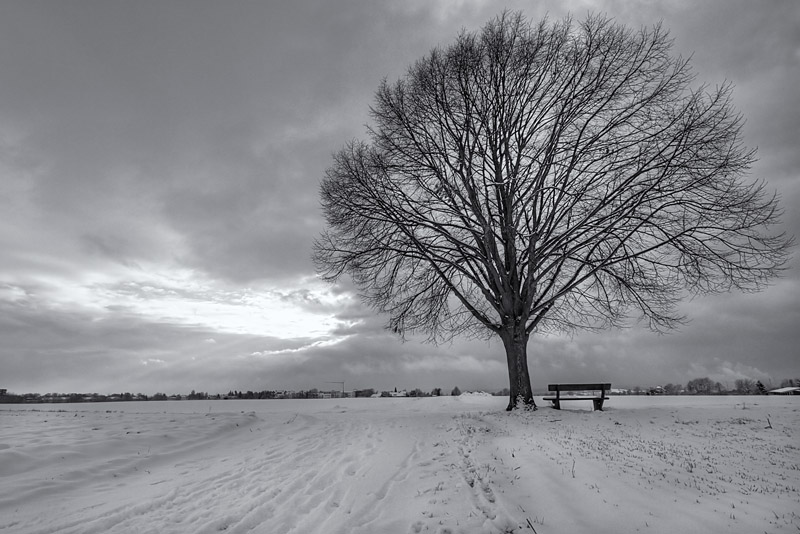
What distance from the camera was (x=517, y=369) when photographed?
12898 mm

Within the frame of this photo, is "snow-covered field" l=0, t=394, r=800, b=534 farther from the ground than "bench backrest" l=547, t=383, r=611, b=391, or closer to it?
closer to it

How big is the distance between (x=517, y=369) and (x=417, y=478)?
843cm

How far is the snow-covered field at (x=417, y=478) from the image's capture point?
148 inches

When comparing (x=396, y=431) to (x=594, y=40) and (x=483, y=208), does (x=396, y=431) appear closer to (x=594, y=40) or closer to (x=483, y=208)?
(x=483, y=208)

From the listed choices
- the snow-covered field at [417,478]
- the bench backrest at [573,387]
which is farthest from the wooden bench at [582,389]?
the snow-covered field at [417,478]

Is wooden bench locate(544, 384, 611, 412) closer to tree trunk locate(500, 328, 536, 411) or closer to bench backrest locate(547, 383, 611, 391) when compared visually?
bench backrest locate(547, 383, 611, 391)

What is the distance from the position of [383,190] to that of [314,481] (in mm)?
9893

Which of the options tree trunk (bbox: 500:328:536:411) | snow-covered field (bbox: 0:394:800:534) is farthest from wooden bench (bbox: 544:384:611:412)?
snow-covered field (bbox: 0:394:800:534)

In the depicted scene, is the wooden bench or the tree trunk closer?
the tree trunk

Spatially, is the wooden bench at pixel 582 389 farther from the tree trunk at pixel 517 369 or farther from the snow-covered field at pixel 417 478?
the snow-covered field at pixel 417 478

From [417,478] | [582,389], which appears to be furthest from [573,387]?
[417,478]

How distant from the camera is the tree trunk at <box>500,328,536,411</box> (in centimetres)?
1265

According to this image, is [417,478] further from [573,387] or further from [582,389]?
[582,389]

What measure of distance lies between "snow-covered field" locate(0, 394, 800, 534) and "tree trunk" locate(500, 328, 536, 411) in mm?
2804
